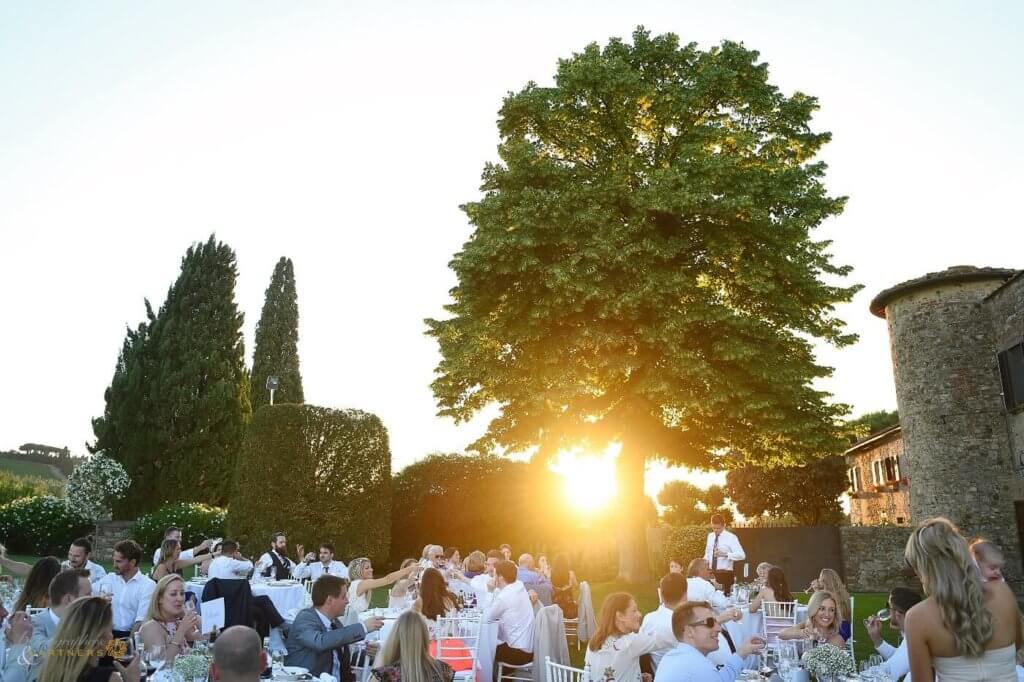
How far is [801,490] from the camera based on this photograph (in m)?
36.6

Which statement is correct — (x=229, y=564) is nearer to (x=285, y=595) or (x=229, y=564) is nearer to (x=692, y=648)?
(x=285, y=595)

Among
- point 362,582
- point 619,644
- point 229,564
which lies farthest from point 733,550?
point 229,564

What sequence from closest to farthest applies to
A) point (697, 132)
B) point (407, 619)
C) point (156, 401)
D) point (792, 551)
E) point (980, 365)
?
1. point (407, 619)
2. point (697, 132)
3. point (980, 365)
4. point (792, 551)
5. point (156, 401)

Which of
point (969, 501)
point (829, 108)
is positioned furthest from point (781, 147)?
point (969, 501)

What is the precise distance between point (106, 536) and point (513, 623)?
2222cm

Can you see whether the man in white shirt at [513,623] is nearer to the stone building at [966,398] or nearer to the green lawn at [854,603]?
the green lawn at [854,603]

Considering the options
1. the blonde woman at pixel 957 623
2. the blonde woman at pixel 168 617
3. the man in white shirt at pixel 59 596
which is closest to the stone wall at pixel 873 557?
the blonde woman at pixel 957 623

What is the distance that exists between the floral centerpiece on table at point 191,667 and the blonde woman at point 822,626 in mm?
4889

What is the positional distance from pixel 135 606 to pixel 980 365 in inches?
885

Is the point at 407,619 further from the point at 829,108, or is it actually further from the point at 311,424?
the point at 829,108

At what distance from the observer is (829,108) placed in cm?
2042

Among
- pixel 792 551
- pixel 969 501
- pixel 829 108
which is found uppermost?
pixel 829 108

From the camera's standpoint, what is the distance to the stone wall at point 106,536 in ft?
81.2

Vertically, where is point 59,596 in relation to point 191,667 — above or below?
A: above
